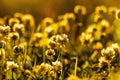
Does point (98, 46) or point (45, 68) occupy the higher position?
point (98, 46)

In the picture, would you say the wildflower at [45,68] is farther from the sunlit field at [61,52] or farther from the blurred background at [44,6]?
the blurred background at [44,6]

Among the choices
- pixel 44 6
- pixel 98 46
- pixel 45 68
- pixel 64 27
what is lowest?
pixel 45 68

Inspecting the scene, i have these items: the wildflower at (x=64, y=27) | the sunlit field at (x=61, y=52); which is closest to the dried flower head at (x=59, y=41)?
the sunlit field at (x=61, y=52)

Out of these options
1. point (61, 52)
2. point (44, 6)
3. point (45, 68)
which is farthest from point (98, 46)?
point (44, 6)

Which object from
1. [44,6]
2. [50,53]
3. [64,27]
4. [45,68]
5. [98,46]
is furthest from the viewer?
[44,6]

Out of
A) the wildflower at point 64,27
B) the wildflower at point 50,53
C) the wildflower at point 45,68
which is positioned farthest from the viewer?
the wildflower at point 64,27

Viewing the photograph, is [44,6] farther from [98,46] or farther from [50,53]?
[50,53]

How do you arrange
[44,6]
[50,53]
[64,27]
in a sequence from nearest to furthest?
[50,53]
[64,27]
[44,6]

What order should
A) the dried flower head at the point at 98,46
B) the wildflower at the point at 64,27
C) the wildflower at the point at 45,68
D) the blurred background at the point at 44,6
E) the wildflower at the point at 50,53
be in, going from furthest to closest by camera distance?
1. the blurred background at the point at 44,6
2. the wildflower at the point at 64,27
3. the dried flower head at the point at 98,46
4. the wildflower at the point at 50,53
5. the wildflower at the point at 45,68

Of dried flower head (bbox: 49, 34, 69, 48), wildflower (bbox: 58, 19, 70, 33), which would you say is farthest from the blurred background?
dried flower head (bbox: 49, 34, 69, 48)

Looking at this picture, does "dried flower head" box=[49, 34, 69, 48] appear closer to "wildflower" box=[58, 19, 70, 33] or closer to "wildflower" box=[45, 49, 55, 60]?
"wildflower" box=[45, 49, 55, 60]
